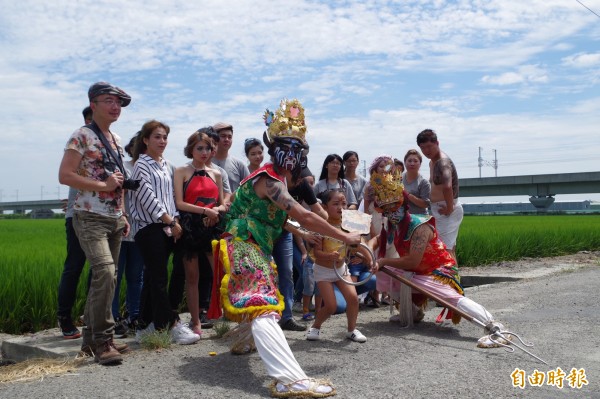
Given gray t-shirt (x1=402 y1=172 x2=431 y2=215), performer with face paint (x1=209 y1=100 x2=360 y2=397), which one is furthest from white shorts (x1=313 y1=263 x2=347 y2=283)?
gray t-shirt (x1=402 y1=172 x2=431 y2=215)

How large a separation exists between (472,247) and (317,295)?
747cm

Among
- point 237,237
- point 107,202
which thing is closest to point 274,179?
point 237,237

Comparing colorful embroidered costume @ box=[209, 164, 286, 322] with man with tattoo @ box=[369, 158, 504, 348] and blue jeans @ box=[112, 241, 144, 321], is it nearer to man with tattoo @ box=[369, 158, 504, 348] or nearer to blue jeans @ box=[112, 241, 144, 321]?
man with tattoo @ box=[369, 158, 504, 348]

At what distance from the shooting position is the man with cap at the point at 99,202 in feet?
14.7

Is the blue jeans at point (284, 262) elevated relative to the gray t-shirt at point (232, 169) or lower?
lower

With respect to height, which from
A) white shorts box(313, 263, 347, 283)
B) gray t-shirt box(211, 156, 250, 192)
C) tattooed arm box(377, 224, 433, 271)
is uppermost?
gray t-shirt box(211, 156, 250, 192)

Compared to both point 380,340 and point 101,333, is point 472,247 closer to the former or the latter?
point 380,340

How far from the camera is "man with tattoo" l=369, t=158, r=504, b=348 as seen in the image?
5621 mm

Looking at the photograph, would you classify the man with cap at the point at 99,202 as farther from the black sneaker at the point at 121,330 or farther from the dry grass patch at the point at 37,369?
the black sneaker at the point at 121,330

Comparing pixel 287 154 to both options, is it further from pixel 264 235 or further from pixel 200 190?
pixel 200 190

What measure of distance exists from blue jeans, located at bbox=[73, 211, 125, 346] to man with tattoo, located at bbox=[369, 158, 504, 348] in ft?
7.92

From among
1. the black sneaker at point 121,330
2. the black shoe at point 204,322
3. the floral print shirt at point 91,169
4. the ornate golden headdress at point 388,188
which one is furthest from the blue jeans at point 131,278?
the ornate golden headdress at point 388,188

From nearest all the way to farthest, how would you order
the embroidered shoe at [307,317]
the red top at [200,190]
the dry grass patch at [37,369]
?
the dry grass patch at [37,369] < the red top at [200,190] < the embroidered shoe at [307,317]

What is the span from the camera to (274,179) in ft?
13.7
